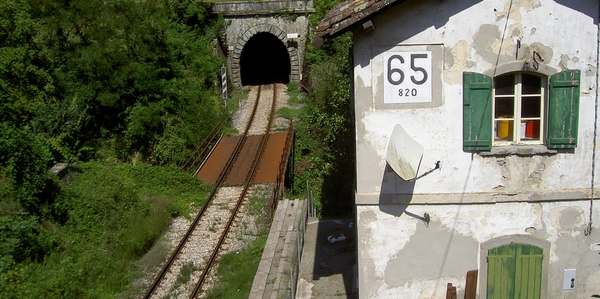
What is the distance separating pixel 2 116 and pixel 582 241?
1326 centimetres

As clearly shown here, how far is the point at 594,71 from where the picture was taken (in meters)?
8.11

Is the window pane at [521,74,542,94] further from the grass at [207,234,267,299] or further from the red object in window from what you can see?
the grass at [207,234,267,299]

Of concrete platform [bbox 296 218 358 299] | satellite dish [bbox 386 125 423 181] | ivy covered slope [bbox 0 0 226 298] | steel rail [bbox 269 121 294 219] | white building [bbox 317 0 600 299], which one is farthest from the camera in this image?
steel rail [bbox 269 121 294 219]

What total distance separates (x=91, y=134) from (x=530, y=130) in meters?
15.5

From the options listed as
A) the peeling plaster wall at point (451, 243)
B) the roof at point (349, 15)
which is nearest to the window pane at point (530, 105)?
the peeling plaster wall at point (451, 243)

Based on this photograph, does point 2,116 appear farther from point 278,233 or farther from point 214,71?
point 214,71

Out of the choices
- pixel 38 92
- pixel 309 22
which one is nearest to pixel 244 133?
pixel 38 92

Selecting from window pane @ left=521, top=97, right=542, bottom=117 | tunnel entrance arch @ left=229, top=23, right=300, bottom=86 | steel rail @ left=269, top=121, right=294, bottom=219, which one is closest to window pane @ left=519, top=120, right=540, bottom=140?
window pane @ left=521, top=97, right=542, bottom=117

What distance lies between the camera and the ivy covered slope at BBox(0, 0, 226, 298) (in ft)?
39.9

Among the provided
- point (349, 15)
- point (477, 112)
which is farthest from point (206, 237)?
point (477, 112)

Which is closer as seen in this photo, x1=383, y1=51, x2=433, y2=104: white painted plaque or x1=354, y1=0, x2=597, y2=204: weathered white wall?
x1=354, y1=0, x2=597, y2=204: weathered white wall

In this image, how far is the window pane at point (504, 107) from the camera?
27.3ft

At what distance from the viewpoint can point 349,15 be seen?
790cm

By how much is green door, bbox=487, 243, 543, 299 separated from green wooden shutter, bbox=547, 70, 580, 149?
161 cm
